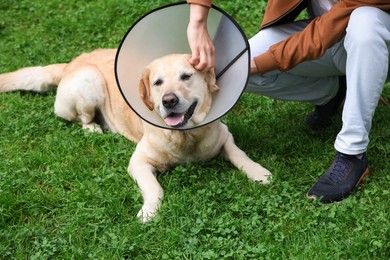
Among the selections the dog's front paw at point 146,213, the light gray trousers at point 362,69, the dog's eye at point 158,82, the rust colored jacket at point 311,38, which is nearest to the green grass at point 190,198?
the dog's front paw at point 146,213

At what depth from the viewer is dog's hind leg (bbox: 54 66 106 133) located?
16.3 ft

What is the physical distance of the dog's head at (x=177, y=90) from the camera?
12.1ft

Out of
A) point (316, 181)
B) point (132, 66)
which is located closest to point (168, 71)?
point (132, 66)

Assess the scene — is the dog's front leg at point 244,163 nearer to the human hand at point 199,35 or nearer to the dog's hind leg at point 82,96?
the human hand at point 199,35

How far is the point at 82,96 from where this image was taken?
4980 mm

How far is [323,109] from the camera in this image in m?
4.38

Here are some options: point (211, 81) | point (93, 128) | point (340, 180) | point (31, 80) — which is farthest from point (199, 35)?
point (31, 80)

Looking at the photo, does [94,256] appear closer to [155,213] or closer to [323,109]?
[155,213]

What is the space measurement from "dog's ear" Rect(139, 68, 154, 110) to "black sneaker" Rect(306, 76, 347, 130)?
4.07 feet

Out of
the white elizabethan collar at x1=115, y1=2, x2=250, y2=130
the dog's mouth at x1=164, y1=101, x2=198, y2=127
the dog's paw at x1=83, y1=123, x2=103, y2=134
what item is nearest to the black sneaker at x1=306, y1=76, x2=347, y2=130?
the white elizabethan collar at x1=115, y1=2, x2=250, y2=130

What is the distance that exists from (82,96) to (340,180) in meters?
2.35

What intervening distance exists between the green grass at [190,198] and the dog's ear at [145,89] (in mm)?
469

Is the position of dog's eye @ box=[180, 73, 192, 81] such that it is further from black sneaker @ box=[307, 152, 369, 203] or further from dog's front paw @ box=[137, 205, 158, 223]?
black sneaker @ box=[307, 152, 369, 203]

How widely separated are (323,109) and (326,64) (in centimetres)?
48
